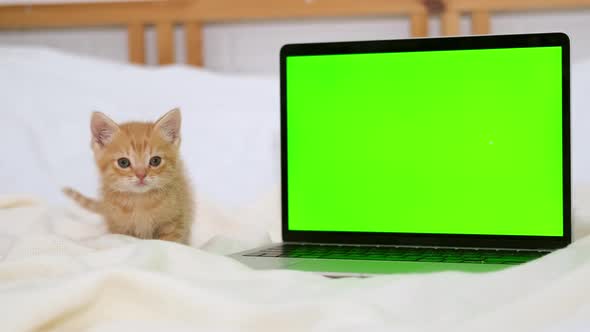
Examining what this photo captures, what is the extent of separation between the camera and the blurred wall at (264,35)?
196 cm

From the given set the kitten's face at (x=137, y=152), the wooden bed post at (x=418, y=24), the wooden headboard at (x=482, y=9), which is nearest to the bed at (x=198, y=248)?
the kitten's face at (x=137, y=152)

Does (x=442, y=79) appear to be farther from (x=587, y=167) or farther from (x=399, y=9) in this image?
(x=399, y=9)

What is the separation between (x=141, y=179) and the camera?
1186mm

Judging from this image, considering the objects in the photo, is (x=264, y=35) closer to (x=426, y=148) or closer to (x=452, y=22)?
(x=452, y=22)

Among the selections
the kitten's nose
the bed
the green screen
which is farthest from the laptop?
the kitten's nose

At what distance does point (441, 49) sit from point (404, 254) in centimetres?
37

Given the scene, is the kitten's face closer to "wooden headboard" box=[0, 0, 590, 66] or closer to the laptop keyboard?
the laptop keyboard

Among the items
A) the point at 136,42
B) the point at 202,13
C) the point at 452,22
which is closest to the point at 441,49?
the point at 452,22

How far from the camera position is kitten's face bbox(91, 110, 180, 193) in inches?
47.1

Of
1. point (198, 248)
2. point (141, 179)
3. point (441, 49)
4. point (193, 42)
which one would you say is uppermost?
point (193, 42)

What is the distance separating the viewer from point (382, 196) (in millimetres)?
1187

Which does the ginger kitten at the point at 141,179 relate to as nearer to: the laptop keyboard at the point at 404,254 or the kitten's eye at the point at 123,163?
the kitten's eye at the point at 123,163

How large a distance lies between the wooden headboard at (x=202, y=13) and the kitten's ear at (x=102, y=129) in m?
0.98

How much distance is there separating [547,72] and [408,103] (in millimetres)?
231
